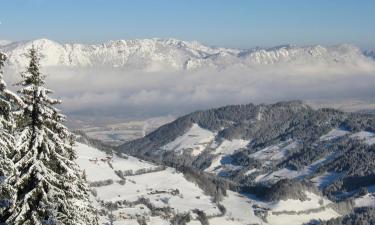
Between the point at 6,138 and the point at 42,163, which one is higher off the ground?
the point at 6,138

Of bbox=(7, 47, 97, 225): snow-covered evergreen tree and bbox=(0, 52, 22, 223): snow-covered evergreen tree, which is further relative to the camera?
bbox=(7, 47, 97, 225): snow-covered evergreen tree

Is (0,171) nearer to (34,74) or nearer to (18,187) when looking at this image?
(18,187)

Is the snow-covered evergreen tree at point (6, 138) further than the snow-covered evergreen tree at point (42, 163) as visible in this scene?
No

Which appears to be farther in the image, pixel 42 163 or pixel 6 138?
pixel 42 163
